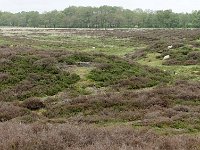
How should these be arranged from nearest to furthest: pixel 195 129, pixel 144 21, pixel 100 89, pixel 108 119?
pixel 195 129 → pixel 108 119 → pixel 100 89 → pixel 144 21

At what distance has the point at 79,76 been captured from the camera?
81.8 feet

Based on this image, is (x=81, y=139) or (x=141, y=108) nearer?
(x=81, y=139)

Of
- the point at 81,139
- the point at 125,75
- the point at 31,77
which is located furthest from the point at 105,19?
the point at 81,139

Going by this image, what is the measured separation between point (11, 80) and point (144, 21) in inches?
5506

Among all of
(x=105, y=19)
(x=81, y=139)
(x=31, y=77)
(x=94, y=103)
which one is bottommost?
(x=105, y=19)

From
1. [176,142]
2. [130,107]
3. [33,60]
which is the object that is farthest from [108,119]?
[33,60]

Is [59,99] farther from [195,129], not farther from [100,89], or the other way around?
[195,129]

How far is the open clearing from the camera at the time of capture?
1030 cm

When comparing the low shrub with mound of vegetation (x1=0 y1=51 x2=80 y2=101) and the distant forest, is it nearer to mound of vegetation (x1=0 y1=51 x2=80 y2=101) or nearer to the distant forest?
mound of vegetation (x1=0 y1=51 x2=80 y2=101)

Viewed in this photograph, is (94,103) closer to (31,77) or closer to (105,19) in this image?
(31,77)

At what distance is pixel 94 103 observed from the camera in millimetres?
18188

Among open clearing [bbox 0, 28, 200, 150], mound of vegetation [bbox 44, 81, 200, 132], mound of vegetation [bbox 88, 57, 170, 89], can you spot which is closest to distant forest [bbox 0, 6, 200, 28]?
mound of vegetation [bbox 88, 57, 170, 89]

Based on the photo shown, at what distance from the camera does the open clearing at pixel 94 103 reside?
10.3 meters

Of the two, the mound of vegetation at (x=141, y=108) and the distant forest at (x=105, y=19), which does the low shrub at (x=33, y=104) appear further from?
the distant forest at (x=105, y=19)
